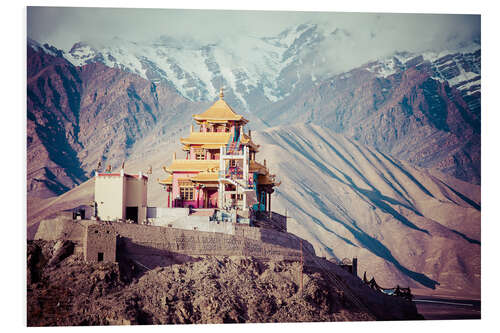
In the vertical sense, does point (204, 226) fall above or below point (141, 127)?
below

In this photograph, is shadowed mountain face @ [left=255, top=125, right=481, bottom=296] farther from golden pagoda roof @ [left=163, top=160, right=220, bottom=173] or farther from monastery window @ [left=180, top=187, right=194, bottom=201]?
monastery window @ [left=180, top=187, right=194, bottom=201]

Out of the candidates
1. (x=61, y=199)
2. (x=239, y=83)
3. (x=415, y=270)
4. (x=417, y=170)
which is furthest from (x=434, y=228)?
(x=239, y=83)

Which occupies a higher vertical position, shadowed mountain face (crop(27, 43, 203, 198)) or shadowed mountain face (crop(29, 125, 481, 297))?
shadowed mountain face (crop(27, 43, 203, 198))

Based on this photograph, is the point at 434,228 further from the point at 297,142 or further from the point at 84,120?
the point at 84,120

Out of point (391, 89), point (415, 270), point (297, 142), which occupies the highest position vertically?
point (391, 89)

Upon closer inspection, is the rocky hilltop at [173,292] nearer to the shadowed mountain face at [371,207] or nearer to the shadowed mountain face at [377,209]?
the shadowed mountain face at [377,209]

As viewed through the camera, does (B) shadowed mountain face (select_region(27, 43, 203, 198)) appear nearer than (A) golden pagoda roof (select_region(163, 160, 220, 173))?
No

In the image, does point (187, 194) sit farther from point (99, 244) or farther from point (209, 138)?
point (99, 244)

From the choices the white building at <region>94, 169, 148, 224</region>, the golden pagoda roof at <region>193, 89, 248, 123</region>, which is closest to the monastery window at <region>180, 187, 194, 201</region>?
the golden pagoda roof at <region>193, 89, 248, 123</region>
